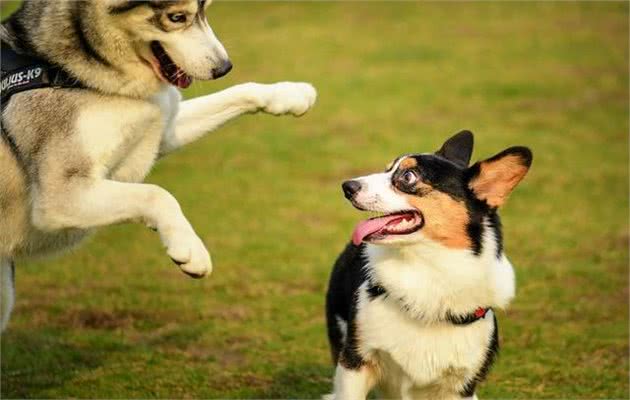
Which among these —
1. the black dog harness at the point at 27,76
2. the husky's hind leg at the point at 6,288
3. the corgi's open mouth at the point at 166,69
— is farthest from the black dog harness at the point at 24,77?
the husky's hind leg at the point at 6,288

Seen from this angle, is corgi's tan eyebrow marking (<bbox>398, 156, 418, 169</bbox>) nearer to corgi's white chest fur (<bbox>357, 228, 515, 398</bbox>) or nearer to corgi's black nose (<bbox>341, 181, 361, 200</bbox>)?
corgi's black nose (<bbox>341, 181, 361, 200</bbox>)

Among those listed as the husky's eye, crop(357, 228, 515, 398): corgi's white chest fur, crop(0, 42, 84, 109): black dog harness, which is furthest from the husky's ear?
crop(0, 42, 84, 109): black dog harness

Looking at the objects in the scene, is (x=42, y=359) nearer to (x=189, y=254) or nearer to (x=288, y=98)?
(x=288, y=98)

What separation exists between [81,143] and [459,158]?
188 cm

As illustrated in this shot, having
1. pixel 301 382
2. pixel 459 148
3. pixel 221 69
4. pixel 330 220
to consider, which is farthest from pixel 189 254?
pixel 330 220

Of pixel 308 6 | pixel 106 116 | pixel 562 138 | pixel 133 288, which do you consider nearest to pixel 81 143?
pixel 106 116

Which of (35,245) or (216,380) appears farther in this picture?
(216,380)

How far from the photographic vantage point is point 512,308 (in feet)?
26.8

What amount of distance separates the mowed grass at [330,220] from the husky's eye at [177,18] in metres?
1.98

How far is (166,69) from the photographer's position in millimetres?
4938

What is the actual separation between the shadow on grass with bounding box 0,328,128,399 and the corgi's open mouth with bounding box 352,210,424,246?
7.70 ft

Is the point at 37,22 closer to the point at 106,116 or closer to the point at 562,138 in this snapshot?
the point at 106,116

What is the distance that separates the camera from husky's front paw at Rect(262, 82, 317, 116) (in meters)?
5.28

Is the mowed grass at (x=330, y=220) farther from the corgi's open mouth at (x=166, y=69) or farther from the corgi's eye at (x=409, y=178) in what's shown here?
the corgi's eye at (x=409, y=178)
